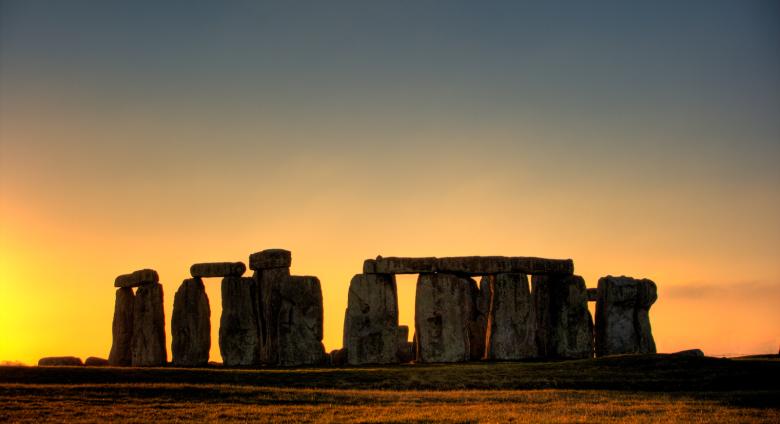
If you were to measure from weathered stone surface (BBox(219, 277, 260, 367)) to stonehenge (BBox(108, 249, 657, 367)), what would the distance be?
0.04 metres

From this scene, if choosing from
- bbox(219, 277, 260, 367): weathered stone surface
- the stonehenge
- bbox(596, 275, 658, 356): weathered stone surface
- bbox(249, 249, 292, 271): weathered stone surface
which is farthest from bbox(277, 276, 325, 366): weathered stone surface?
bbox(596, 275, 658, 356): weathered stone surface

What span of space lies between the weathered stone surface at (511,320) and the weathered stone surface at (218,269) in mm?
9019

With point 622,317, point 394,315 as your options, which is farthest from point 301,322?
point 622,317

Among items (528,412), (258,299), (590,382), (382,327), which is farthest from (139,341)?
(528,412)

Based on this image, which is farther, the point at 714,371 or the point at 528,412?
the point at 714,371

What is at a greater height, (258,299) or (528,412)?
(258,299)

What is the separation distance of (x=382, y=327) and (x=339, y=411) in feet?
43.3

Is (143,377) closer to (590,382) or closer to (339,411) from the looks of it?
(339,411)

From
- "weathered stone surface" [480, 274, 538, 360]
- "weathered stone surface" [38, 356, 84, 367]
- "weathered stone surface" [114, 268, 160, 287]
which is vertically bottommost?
"weathered stone surface" [38, 356, 84, 367]

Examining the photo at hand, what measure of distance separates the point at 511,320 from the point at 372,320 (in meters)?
4.91

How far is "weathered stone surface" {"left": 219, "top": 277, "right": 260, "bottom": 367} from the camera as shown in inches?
1474

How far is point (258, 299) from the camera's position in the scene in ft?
125

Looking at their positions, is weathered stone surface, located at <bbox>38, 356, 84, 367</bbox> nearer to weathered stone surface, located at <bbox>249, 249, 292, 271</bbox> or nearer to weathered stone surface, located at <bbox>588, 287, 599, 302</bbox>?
weathered stone surface, located at <bbox>249, 249, 292, 271</bbox>

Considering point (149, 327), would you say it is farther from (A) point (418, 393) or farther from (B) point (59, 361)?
(A) point (418, 393)
